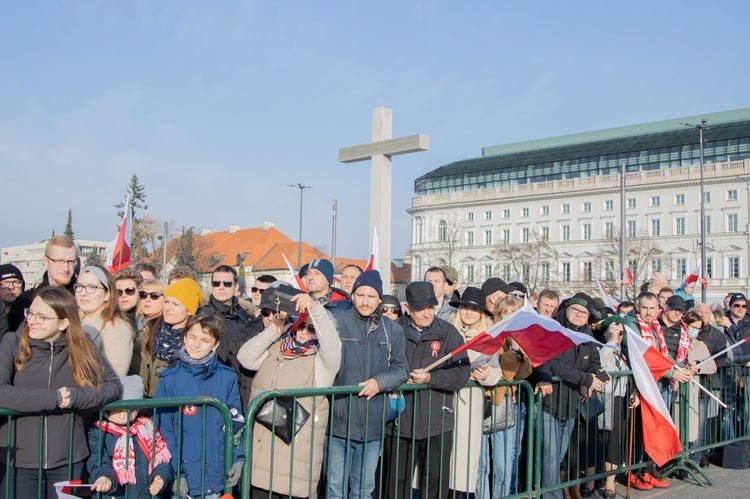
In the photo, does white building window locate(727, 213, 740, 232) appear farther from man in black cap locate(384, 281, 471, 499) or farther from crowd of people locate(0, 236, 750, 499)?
man in black cap locate(384, 281, 471, 499)

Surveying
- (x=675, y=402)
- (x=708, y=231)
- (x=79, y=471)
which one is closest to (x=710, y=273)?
(x=708, y=231)

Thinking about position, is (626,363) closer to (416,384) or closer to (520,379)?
(520,379)

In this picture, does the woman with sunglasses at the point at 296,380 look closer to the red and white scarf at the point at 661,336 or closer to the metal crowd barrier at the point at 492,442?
the metal crowd barrier at the point at 492,442

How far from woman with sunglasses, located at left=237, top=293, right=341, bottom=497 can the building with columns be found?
70.9m

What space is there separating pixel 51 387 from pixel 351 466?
6.84ft

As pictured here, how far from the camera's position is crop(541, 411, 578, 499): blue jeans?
6.53 meters

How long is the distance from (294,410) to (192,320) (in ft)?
2.81

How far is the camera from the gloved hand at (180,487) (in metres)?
4.43

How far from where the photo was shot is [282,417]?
471cm

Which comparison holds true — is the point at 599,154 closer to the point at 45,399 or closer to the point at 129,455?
the point at 129,455

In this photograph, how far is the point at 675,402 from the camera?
8227mm

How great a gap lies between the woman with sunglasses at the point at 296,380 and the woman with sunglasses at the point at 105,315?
30.7 inches

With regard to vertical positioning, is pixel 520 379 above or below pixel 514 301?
below

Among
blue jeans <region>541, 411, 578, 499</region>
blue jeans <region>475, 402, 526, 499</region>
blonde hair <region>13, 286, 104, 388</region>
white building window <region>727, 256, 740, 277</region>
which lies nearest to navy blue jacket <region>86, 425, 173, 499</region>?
blonde hair <region>13, 286, 104, 388</region>
